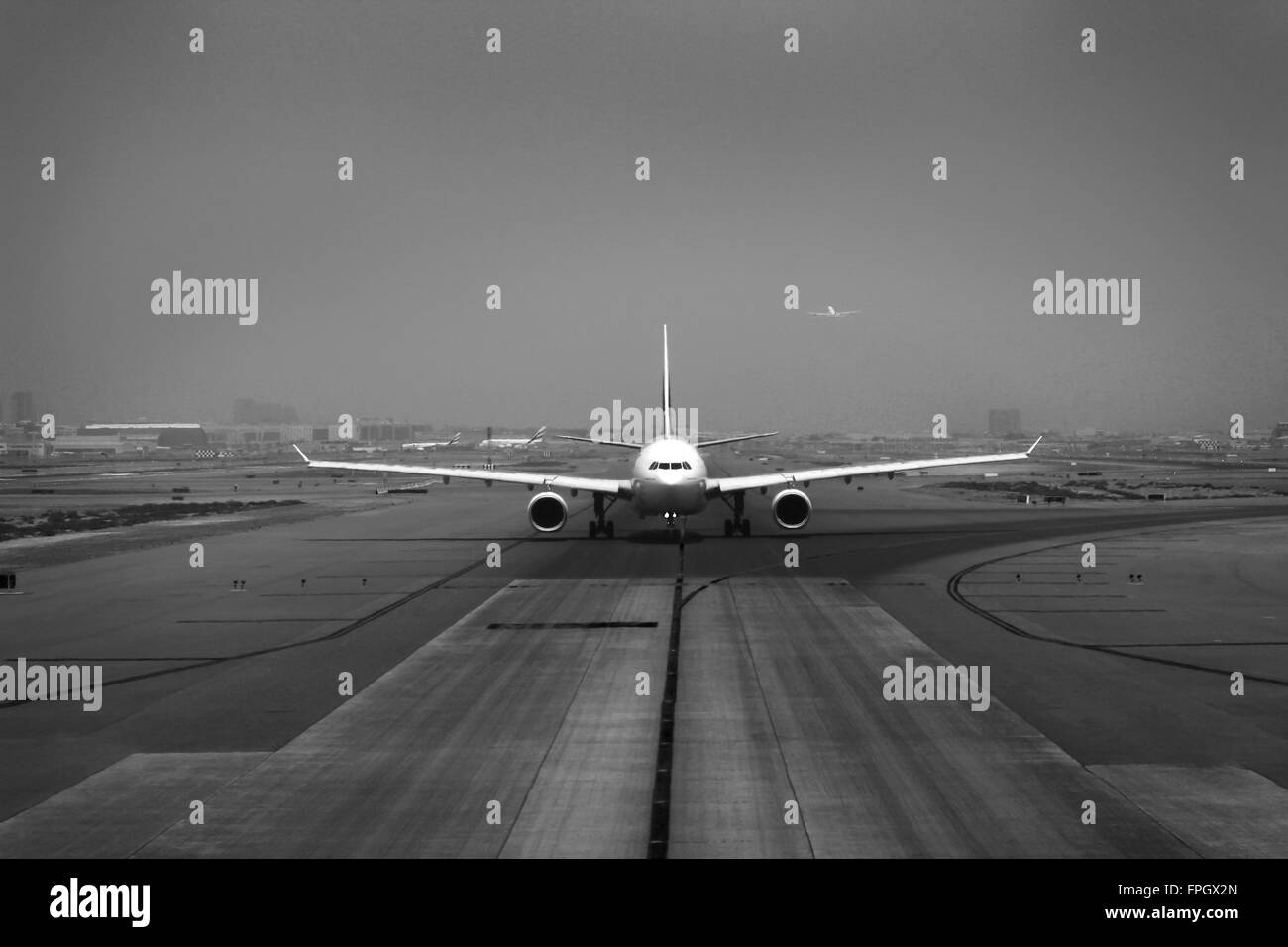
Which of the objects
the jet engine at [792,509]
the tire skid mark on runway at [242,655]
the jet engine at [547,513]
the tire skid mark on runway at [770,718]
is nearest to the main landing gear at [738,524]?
the jet engine at [792,509]

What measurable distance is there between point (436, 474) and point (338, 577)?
14.5m

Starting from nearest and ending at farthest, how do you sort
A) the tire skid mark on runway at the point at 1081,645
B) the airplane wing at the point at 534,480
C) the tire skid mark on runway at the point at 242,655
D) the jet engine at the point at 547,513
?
the tire skid mark on runway at the point at 1081,645 → the tire skid mark on runway at the point at 242,655 → the jet engine at the point at 547,513 → the airplane wing at the point at 534,480

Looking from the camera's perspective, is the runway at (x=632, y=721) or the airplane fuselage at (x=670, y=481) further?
the airplane fuselage at (x=670, y=481)

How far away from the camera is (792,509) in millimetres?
44594

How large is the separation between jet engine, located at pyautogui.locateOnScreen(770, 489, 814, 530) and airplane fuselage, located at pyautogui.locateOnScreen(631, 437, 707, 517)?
3343 mm

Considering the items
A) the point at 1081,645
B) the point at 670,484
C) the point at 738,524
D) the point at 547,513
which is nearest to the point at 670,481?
the point at 670,484

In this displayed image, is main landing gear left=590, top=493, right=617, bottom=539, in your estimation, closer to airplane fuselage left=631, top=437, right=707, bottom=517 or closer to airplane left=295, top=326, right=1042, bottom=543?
airplane left=295, top=326, right=1042, bottom=543

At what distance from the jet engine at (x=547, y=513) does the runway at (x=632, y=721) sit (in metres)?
8.27

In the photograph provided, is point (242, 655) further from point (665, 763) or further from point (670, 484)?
point (670, 484)

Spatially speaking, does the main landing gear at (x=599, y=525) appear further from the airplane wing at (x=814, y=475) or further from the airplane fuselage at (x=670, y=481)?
the airplane wing at (x=814, y=475)

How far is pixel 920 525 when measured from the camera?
5403 centimetres

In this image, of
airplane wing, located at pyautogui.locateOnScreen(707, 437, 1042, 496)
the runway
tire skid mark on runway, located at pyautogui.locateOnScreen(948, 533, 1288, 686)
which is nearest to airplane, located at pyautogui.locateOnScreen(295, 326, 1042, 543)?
airplane wing, located at pyautogui.locateOnScreen(707, 437, 1042, 496)

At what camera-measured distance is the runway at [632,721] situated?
11.8m

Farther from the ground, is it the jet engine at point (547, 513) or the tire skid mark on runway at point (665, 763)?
the jet engine at point (547, 513)
